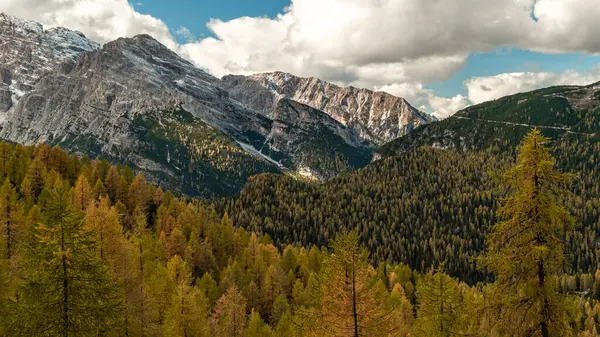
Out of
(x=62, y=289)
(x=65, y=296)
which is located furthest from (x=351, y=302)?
(x=62, y=289)

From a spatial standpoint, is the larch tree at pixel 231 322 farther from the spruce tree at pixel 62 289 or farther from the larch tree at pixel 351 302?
the larch tree at pixel 351 302

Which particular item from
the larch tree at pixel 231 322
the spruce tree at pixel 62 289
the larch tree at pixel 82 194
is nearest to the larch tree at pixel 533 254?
the spruce tree at pixel 62 289

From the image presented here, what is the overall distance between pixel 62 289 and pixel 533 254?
22010 millimetres

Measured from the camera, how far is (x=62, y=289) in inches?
758

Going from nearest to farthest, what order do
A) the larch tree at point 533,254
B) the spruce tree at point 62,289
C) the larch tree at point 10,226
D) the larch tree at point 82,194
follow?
the spruce tree at point 62,289
the larch tree at point 533,254
the larch tree at point 10,226
the larch tree at point 82,194

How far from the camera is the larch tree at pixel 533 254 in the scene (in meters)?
19.9

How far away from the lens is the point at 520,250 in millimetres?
20453

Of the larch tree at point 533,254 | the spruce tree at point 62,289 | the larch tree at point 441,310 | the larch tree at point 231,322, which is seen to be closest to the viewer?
the spruce tree at point 62,289

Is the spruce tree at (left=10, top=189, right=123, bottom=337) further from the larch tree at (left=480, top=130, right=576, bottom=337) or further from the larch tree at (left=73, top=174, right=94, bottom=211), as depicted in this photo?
the larch tree at (left=73, top=174, right=94, bottom=211)

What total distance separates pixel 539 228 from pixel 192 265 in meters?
73.7

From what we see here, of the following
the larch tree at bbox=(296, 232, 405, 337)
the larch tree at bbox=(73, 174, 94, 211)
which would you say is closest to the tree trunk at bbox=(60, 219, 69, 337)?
the larch tree at bbox=(296, 232, 405, 337)

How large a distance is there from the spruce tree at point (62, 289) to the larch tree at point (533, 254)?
763 inches

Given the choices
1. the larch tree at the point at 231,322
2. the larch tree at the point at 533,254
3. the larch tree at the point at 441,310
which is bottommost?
the larch tree at the point at 231,322

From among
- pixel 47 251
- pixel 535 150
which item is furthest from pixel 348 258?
pixel 47 251
